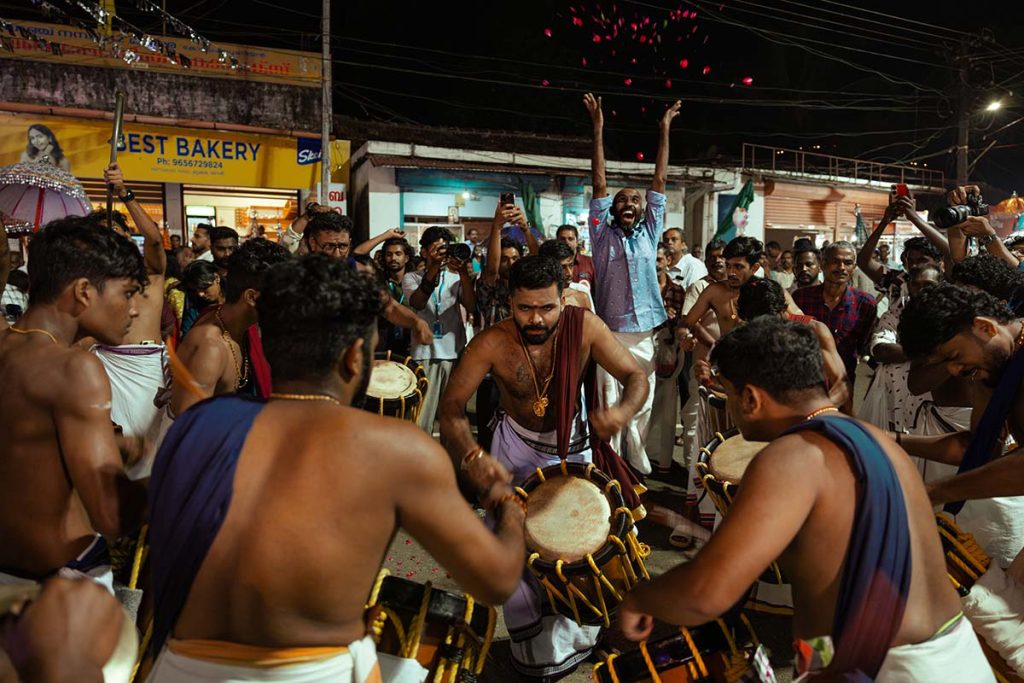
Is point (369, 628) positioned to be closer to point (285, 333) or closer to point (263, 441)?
point (263, 441)

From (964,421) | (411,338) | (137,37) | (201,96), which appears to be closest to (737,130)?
(201,96)

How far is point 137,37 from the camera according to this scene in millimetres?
13109

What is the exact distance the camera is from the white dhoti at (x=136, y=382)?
4.58 metres

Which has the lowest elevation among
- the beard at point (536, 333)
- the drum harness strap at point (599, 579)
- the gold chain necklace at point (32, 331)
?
the drum harness strap at point (599, 579)

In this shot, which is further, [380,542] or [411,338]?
[411,338]

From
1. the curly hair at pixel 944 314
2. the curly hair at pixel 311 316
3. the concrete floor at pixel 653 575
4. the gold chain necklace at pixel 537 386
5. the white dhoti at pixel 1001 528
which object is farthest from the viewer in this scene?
the gold chain necklace at pixel 537 386

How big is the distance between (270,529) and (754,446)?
2.98 m

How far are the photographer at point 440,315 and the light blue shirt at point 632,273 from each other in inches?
57.8

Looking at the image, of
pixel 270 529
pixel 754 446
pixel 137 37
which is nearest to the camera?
pixel 270 529

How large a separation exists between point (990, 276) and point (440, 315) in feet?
15.6

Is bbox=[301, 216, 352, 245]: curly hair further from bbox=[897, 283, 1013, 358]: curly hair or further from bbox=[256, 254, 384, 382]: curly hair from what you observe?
bbox=[897, 283, 1013, 358]: curly hair

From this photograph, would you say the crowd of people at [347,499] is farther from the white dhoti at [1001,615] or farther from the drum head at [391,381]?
the drum head at [391,381]

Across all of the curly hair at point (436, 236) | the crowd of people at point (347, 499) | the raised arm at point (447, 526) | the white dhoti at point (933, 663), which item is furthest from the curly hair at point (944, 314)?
the curly hair at point (436, 236)

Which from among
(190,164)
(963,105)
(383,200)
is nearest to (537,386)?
(383,200)
